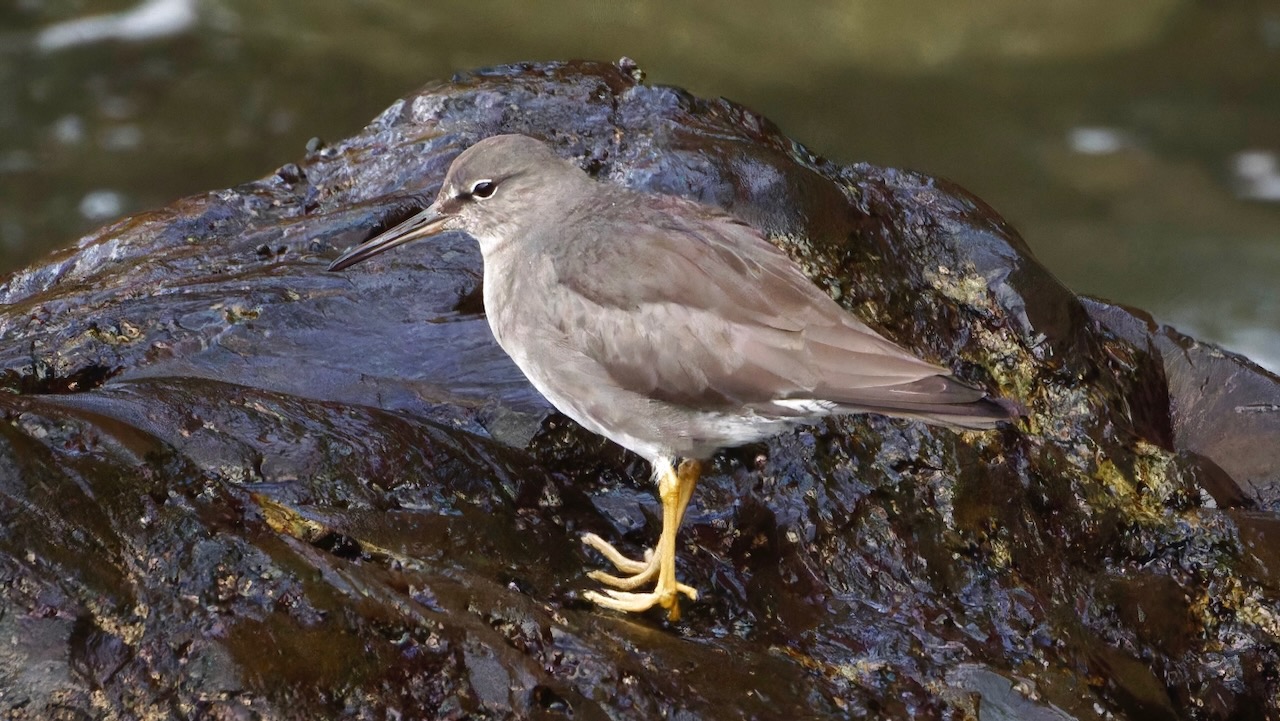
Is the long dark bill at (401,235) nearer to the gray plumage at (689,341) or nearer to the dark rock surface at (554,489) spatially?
the dark rock surface at (554,489)

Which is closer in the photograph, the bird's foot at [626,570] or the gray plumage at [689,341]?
the gray plumage at [689,341]

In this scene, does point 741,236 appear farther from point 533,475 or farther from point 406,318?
point 406,318

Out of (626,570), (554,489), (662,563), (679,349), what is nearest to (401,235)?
(554,489)

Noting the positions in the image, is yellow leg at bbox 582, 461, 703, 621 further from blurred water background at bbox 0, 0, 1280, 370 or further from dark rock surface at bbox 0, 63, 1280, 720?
blurred water background at bbox 0, 0, 1280, 370

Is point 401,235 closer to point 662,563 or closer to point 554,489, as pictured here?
point 554,489

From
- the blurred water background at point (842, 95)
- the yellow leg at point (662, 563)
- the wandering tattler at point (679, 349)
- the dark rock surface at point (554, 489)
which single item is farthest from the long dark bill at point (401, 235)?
the blurred water background at point (842, 95)

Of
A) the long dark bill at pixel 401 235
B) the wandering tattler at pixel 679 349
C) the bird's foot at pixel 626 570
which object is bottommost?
the bird's foot at pixel 626 570

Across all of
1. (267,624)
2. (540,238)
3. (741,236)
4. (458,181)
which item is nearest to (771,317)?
(741,236)
